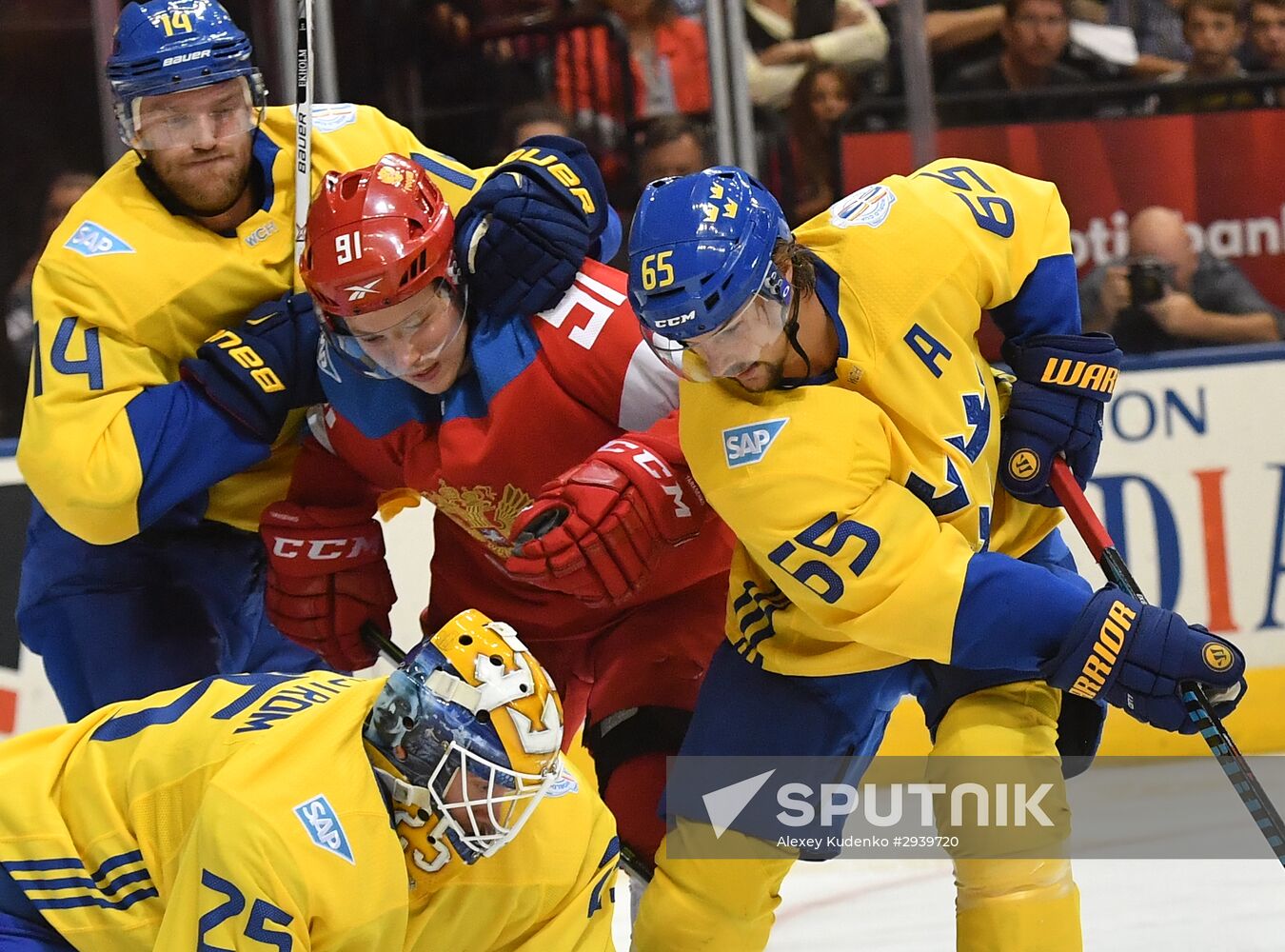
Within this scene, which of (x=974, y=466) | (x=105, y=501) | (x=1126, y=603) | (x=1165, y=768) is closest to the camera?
(x=1126, y=603)

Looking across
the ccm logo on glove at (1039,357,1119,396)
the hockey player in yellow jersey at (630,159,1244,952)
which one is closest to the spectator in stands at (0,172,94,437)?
the hockey player in yellow jersey at (630,159,1244,952)

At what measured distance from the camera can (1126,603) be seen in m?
2.41

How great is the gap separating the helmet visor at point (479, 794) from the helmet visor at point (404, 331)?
659 millimetres

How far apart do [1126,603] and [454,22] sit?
256cm

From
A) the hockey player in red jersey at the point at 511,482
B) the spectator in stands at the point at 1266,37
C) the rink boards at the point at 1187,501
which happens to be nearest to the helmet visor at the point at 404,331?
the hockey player in red jersey at the point at 511,482

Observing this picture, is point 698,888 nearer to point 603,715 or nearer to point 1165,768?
point 603,715

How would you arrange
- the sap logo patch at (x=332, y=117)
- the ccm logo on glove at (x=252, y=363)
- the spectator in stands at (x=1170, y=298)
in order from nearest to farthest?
the ccm logo on glove at (x=252, y=363) < the sap logo patch at (x=332, y=117) < the spectator in stands at (x=1170, y=298)

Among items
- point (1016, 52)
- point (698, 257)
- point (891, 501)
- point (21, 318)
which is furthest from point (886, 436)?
point (21, 318)

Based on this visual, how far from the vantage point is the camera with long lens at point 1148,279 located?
14.4 ft

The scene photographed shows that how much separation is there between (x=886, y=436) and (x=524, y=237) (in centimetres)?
62

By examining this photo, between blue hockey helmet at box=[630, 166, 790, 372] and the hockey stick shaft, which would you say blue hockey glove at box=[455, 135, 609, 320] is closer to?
blue hockey helmet at box=[630, 166, 790, 372]

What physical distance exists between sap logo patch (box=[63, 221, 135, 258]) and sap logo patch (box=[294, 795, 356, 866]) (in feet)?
3.52

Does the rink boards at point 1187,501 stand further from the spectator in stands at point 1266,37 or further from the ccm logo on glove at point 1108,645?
the ccm logo on glove at point 1108,645

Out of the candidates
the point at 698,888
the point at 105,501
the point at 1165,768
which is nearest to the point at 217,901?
the point at 698,888
